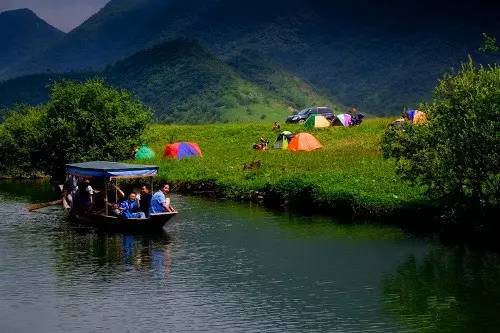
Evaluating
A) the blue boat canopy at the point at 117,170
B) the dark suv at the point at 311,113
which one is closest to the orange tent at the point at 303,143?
the dark suv at the point at 311,113

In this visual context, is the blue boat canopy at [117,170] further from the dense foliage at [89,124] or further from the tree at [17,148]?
the tree at [17,148]

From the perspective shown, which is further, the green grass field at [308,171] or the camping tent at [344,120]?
the camping tent at [344,120]

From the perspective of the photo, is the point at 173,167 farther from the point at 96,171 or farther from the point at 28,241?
the point at 28,241

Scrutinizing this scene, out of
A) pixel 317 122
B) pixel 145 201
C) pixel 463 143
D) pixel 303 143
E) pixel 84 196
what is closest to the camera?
pixel 463 143

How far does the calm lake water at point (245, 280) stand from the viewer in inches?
1044

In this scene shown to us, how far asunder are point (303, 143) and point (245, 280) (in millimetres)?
44986

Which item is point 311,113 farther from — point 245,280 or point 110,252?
point 245,280

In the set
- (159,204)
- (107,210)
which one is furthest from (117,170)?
(159,204)

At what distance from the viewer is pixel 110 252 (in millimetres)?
38781

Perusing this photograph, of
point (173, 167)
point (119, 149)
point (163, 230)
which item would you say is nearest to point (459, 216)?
point (163, 230)

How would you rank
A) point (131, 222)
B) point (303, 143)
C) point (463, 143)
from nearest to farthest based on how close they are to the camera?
1. point (463, 143)
2. point (131, 222)
3. point (303, 143)

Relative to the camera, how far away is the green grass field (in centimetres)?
4794

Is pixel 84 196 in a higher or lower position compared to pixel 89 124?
lower

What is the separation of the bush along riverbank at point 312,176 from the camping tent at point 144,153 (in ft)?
3.38
